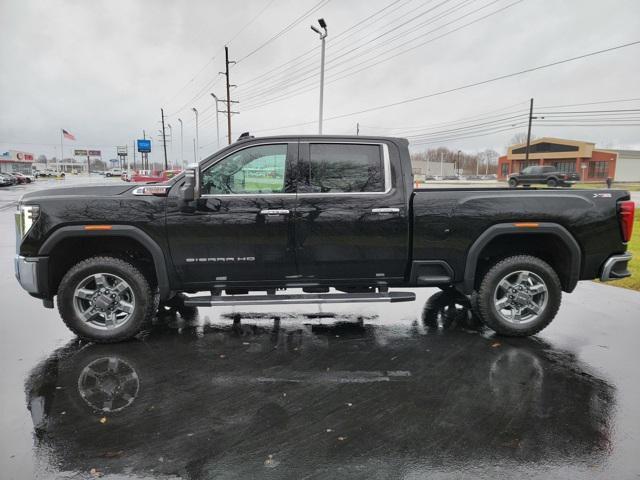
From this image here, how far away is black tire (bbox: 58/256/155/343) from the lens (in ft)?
14.9

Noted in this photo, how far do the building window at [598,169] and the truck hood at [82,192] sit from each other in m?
68.2

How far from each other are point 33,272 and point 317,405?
3.11 metres

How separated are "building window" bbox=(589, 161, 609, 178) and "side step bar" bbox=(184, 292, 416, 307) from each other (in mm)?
66750

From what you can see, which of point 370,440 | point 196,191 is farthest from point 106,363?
point 370,440

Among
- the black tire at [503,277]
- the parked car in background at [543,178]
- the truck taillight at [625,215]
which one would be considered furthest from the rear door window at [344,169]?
the parked car in background at [543,178]

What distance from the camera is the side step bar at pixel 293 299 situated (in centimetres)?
456

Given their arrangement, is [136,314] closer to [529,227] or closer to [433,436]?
[433,436]

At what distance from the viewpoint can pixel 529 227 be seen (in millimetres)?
4719

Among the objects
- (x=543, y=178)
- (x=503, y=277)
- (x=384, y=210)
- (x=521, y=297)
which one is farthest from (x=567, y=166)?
(x=384, y=210)

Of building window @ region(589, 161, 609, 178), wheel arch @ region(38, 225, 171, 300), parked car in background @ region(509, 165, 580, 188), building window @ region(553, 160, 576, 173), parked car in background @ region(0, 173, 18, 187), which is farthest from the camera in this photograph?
building window @ region(553, 160, 576, 173)

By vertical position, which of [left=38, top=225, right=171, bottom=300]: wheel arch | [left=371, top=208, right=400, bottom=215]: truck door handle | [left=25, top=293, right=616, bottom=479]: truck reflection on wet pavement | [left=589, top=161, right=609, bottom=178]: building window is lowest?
[left=25, top=293, right=616, bottom=479]: truck reflection on wet pavement

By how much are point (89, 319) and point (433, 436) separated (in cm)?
357

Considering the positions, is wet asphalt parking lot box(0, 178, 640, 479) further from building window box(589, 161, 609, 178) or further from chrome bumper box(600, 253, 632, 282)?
building window box(589, 161, 609, 178)

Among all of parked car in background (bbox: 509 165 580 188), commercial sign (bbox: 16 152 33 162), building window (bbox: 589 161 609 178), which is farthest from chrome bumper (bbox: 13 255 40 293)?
commercial sign (bbox: 16 152 33 162)
